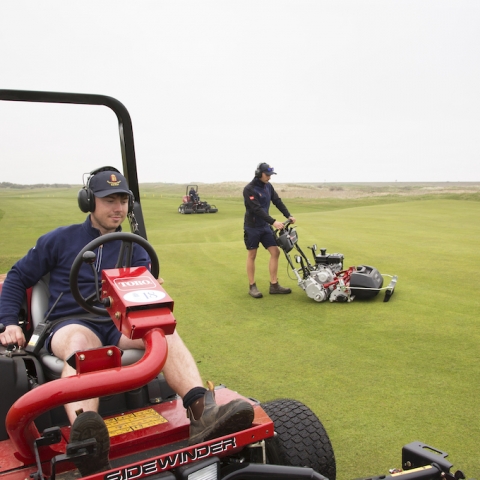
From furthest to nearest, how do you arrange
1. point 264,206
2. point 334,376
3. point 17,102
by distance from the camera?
1. point 264,206
2. point 334,376
3. point 17,102

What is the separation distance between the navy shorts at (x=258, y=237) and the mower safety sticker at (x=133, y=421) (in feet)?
14.3

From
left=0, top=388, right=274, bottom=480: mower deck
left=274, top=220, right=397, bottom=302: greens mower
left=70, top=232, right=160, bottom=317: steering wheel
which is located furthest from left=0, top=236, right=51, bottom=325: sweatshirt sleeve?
left=274, top=220, right=397, bottom=302: greens mower

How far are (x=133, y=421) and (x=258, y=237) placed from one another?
4.52 meters

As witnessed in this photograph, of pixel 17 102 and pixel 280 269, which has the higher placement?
pixel 17 102

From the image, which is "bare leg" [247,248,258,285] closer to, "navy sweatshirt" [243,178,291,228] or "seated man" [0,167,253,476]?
"navy sweatshirt" [243,178,291,228]

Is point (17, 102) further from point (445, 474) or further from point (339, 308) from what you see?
point (339, 308)

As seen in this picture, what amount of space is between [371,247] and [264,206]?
3987mm

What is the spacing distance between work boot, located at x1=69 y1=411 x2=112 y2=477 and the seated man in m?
0.30

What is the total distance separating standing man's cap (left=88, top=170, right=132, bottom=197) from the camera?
9.87 feet

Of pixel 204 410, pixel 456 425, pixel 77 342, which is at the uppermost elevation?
pixel 77 342

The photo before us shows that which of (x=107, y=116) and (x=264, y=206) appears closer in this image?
(x=107, y=116)

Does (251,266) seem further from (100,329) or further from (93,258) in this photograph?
(93,258)

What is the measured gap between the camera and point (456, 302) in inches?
245

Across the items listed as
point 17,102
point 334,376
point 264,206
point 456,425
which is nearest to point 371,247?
point 264,206
